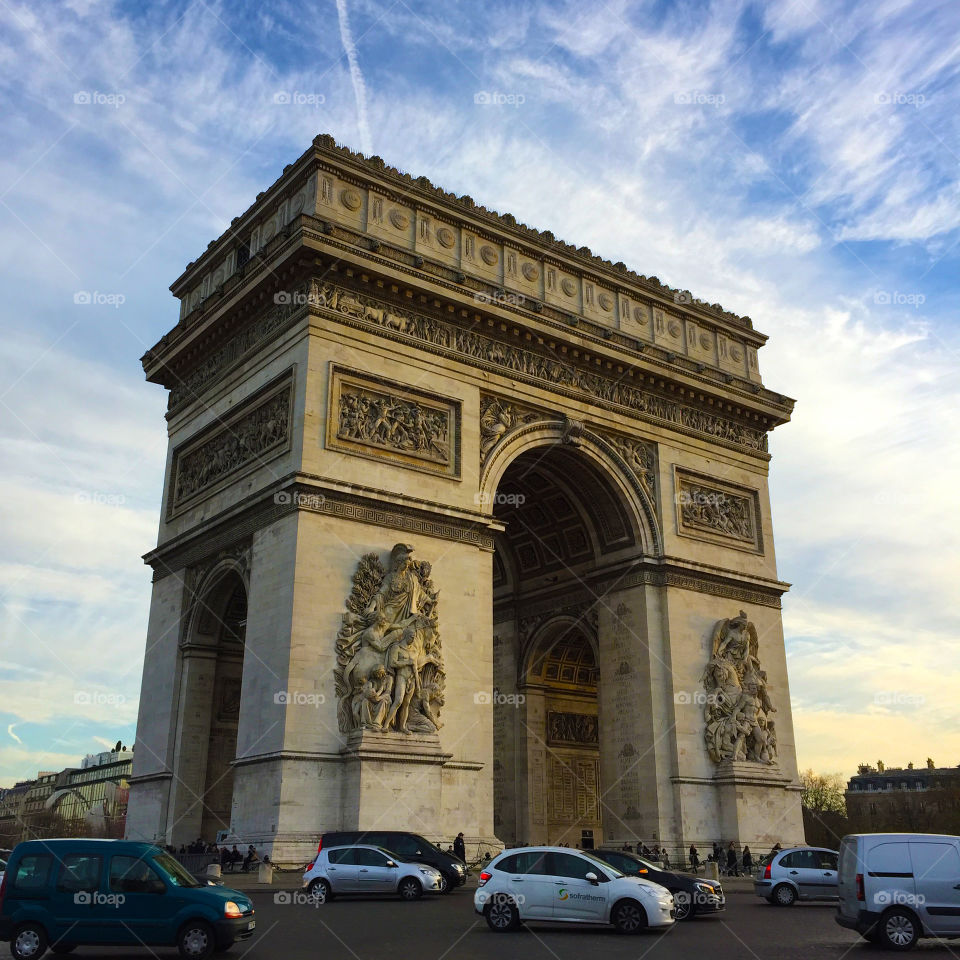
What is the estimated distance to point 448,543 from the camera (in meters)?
26.0

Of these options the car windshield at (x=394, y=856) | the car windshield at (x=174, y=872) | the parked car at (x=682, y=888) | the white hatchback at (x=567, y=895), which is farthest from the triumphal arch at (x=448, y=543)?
the car windshield at (x=174, y=872)

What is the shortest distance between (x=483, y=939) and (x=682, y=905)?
5194 millimetres

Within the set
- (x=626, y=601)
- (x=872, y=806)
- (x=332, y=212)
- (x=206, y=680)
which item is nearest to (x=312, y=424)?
(x=332, y=212)

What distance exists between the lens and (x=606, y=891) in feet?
47.4

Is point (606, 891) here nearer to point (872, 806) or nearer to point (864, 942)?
point (864, 942)

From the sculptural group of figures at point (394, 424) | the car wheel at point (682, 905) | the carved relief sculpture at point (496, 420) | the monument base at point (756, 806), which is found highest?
the carved relief sculpture at point (496, 420)

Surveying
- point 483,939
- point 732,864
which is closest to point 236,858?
point 483,939

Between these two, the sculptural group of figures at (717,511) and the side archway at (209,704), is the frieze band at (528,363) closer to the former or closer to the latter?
the sculptural group of figures at (717,511)

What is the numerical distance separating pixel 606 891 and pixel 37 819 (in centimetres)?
12560

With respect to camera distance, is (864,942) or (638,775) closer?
(864,942)

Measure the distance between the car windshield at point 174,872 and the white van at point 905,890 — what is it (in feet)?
26.8

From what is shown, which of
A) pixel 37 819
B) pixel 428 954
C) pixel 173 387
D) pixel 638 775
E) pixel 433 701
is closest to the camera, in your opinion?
pixel 428 954

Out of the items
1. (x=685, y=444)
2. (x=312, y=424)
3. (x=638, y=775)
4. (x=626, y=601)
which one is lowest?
(x=638, y=775)

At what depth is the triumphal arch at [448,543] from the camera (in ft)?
76.5
